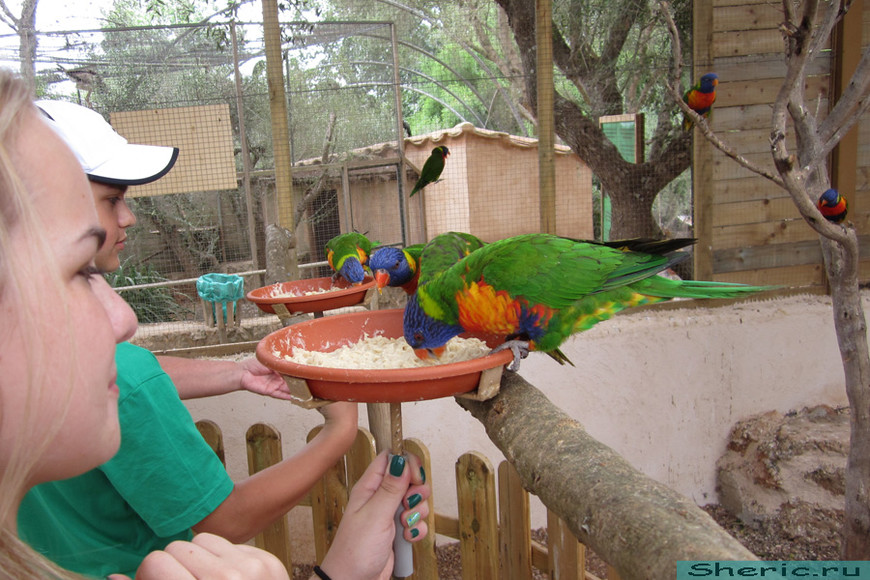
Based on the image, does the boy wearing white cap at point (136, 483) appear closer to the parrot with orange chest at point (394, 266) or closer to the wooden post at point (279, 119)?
the parrot with orange chest at point (394, 266)

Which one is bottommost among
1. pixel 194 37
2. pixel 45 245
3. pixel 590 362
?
pixel 590 362

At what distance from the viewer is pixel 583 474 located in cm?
60

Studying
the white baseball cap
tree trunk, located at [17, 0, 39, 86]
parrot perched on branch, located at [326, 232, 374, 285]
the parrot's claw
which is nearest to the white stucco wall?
parrot perched on branch, located at [326, 232, 374, 285]

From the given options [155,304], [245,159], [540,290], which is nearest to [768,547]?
[540,290]

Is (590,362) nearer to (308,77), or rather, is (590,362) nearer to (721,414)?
(721,414)

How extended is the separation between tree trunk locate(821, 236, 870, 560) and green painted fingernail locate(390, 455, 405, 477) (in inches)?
56.6

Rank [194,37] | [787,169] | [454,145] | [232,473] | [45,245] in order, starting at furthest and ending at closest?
[454,145]
[194,37]
[232,473]
[787,169]
[45,245]

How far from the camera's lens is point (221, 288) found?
2.38 meters

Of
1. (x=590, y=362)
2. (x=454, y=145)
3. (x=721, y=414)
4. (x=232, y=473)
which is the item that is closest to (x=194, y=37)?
(x=454, y=145)

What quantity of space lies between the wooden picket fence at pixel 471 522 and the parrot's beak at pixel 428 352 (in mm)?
378

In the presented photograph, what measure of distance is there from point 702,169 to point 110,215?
235 centimetres

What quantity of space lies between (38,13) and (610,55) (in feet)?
8.38

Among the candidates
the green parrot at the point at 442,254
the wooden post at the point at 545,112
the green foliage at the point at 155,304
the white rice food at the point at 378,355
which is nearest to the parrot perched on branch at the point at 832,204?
the wooden post at the point at 545,112

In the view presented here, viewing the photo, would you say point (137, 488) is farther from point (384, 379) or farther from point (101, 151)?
point (101, 151)
